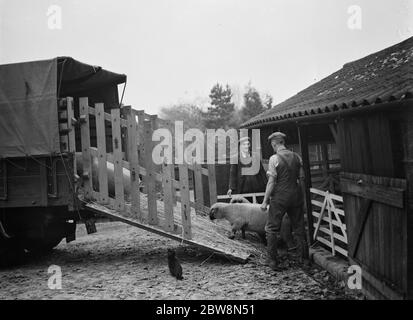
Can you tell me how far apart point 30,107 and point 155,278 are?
3.49m

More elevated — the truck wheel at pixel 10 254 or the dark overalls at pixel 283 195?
the dark overalls at pixel 283 195

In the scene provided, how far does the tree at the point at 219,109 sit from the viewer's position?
118 feet

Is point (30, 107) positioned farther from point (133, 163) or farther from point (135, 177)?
point (135, 177)

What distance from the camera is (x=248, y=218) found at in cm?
708

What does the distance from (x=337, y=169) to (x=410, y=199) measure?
260 inches

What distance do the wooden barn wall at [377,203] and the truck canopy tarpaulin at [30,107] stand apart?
4534 millimetres

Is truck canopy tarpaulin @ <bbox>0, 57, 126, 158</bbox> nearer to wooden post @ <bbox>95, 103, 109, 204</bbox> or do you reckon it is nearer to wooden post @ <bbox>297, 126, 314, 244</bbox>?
wooden post @ <bbox>95, 103, 109, 204</bbox>

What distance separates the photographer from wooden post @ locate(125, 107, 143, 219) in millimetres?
6016

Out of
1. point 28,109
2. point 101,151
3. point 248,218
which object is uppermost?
point 28,109

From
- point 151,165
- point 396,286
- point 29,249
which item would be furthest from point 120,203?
point 396,286

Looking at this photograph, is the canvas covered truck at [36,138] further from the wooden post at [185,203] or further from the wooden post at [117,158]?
the wooden post at [185,203]
